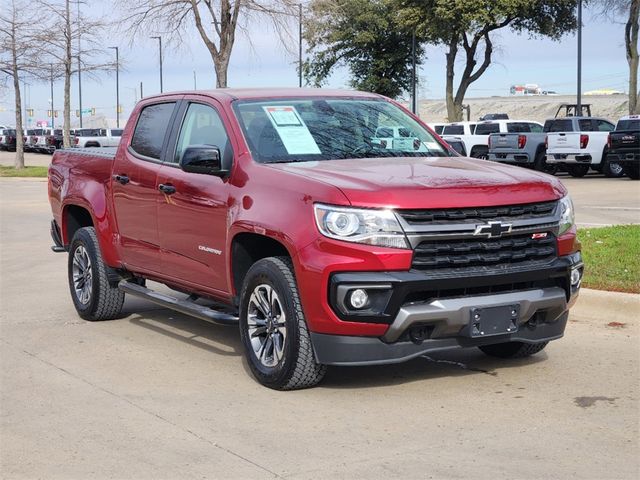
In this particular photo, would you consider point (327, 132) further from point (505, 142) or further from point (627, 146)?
point (505, 142)

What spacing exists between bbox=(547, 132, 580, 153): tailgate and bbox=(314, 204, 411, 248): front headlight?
24358 millimetres

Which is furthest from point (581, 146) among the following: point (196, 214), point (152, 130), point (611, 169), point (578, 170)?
point (196, 214)

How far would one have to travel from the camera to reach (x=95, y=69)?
3925cm

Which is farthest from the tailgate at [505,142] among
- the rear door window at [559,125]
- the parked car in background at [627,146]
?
the parked car in background at [627,146]

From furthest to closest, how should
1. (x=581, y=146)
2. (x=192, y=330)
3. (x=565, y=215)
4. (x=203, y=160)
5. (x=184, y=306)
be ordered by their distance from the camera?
(x=581, y=146), (x=192, y=330), (x=184, y=306), (x=203, y=160), (x=565, y=215)

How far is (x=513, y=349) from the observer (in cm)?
688

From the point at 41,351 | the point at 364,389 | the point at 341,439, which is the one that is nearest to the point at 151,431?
the point at 341,439

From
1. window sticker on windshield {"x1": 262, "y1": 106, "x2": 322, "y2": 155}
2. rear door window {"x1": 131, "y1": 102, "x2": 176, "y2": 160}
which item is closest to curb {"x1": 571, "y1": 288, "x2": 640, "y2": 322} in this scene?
window sticker on windshield {"x1": 262, "y1": 106, "x2": 322, "y2": 155}

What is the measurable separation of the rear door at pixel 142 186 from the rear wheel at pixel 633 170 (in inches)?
838

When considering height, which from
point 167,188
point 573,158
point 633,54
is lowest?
point 167,188

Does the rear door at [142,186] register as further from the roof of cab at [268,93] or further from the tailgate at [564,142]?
the tailgate at [564,142]

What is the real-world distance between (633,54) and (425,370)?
124 ft

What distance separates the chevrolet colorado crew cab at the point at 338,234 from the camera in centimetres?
554

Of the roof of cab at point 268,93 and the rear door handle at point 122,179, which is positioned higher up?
the roof of cab at point 268,93
